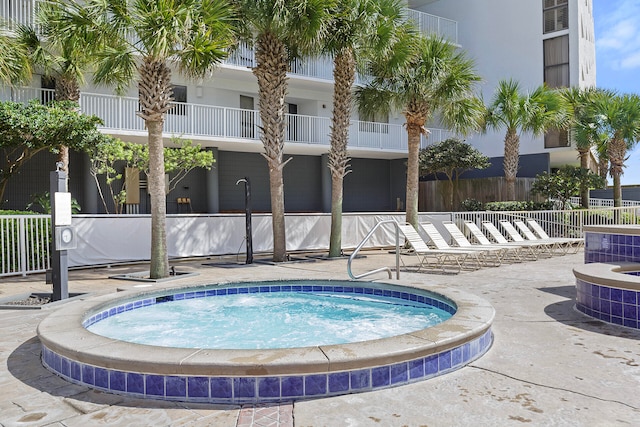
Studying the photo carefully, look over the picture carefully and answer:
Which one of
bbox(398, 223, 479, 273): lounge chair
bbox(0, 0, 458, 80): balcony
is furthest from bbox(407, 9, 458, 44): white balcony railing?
bbox(398, 223, 479, 273): lounge chair

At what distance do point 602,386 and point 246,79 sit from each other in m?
18.3

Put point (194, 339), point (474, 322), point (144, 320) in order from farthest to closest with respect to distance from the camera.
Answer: point (144, 320)
point (194, 339)
point (474, 322)

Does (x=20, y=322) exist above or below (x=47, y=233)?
below

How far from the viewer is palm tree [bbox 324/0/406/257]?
38.5 feet

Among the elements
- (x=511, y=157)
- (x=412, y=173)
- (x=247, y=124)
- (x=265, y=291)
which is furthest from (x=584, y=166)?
(x=265, y=291)

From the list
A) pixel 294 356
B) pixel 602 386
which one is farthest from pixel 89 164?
pixel 602 386

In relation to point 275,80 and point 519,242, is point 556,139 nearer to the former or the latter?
point 519,242

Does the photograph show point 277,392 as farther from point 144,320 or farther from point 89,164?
point 89,164

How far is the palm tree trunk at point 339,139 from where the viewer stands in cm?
1296

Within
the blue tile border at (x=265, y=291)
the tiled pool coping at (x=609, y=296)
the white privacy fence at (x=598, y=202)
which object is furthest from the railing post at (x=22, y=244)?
the white privacy fence at (x=598, y=202)

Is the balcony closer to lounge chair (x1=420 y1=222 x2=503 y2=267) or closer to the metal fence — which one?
lounge chair (x1=420 y1=222 x2=503 y2=267)

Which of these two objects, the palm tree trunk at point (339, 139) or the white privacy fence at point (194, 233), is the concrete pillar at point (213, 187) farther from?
the palm tree trunk at point (339, 139)

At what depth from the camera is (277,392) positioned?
3291mm

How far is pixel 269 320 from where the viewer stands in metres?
6.58
